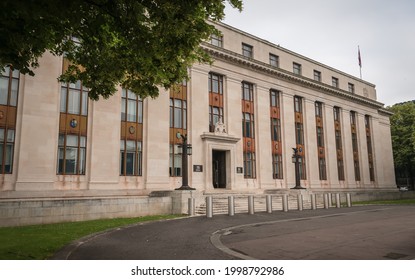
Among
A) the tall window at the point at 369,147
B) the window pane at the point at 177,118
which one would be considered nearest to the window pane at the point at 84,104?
the window pane at the point at 177,118

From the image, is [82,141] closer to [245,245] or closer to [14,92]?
[14,92]

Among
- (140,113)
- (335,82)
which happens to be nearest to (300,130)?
(335,82)

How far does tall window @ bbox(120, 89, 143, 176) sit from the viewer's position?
24.4 metres

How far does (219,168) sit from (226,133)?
3.44 meters

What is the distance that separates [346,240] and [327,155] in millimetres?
31047

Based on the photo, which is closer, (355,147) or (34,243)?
(34,243)

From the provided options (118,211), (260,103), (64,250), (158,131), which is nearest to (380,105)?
(260,103)

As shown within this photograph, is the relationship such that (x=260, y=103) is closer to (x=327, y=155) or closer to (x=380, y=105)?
(x=327, y=155)

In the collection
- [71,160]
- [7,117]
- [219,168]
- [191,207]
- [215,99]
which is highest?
[215,99]

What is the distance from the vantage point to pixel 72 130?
72.8 ft

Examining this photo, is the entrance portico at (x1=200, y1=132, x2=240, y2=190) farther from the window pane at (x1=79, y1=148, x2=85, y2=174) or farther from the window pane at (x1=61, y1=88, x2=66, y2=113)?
the window pane at (x1=61, y1=88, x2=66, y2=113)

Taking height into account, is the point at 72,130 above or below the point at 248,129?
below

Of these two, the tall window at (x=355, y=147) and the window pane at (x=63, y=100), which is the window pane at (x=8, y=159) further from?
the tall window at (x=355, y=147)

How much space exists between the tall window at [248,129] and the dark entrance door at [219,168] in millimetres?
2278
